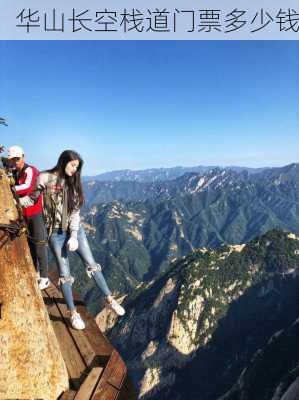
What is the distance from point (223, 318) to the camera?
186 m

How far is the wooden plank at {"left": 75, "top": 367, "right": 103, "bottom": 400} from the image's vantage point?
777 cm

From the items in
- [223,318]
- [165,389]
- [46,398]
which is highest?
[46,398]

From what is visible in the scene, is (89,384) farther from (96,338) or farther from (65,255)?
(65,255)

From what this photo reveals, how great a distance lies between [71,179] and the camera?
33.9 ft

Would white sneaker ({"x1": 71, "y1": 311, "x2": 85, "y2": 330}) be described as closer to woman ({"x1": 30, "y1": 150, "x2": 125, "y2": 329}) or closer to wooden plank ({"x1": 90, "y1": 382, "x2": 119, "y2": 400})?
woman ({"x1": 30, "y1": 150, "x2": 125, "y2": 329})

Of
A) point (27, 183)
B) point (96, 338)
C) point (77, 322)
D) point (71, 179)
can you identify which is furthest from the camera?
point (71, 179)

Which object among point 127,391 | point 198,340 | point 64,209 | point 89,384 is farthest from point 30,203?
point 198,340

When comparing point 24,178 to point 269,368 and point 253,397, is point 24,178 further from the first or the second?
point 269,368

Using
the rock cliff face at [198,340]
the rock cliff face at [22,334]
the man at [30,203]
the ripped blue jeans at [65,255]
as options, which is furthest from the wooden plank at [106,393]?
the rock cliff face at [198,340]

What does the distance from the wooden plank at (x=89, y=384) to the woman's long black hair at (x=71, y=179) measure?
397cm

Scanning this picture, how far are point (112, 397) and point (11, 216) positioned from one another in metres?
4.12

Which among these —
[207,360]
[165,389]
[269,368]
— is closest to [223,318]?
[207,360]

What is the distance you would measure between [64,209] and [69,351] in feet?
11.2

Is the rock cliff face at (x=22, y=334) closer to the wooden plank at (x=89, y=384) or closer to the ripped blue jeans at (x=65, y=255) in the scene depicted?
the wooden plank at (x=89, y=384)
